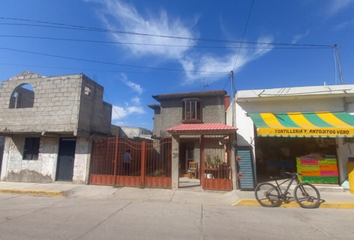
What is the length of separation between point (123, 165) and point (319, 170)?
9820 millimetres

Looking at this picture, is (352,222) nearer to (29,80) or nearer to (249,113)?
(249,113)

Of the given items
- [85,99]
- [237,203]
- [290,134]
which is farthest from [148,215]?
[85,99]

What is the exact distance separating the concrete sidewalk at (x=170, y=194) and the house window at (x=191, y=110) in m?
7.18

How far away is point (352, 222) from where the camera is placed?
5.08m

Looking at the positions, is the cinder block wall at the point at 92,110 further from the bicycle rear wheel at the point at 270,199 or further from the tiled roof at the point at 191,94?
the bicycle rear wheel at the point at 270,199

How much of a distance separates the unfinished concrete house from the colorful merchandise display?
10.8m

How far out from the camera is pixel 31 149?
10805mm

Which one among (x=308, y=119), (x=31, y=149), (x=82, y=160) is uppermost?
(x=308, y=119)

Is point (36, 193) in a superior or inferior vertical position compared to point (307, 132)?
inferior

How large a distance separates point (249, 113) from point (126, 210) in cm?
694

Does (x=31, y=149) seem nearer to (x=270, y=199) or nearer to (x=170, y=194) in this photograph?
(x=170, y=194)

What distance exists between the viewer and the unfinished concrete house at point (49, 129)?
32.7 ft

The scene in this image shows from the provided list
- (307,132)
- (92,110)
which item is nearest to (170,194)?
(307,132)

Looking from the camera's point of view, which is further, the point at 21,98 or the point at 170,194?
the point at 21,98
